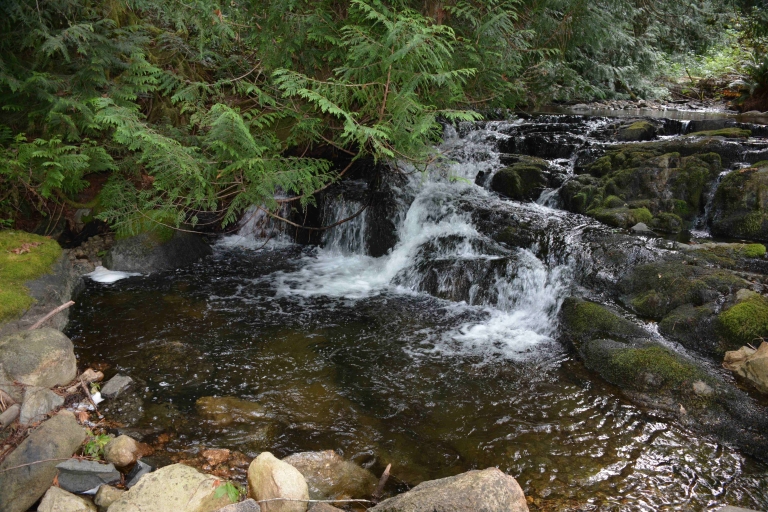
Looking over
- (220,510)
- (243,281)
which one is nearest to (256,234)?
(243,281)

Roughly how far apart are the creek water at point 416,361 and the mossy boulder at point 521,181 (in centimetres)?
41

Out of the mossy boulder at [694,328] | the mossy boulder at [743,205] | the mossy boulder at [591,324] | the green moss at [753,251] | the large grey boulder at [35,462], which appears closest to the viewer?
the large grey boulder at [35,462]

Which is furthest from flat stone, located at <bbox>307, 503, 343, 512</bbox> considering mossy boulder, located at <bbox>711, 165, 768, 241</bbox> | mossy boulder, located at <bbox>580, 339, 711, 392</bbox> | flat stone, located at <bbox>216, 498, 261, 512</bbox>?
mossy boulder, located at <bbox>711, 165, 768, 241</bbox>

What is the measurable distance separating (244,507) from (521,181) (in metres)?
9.94

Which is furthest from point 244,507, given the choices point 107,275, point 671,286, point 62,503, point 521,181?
point 521,181

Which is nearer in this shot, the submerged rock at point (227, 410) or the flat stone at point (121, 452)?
the flat stone at point (121, 452)

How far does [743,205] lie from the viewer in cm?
969

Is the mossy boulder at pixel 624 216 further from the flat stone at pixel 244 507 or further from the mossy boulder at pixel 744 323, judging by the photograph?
the flat stone at pixel 244 507

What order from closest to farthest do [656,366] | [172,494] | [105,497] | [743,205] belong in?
[172,494] < [105,497] < [656,366] < [743,205]

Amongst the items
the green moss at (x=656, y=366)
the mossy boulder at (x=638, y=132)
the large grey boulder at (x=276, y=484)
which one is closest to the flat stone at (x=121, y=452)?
the large grey boulder at (x=276, y=484)

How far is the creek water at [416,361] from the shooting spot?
4.87 m

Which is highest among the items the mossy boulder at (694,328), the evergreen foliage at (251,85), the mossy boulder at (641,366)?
the evergreen foliage at (251,85)

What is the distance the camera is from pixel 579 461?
4879 mm

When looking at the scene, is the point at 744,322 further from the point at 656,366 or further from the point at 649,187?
the point at 649,187
